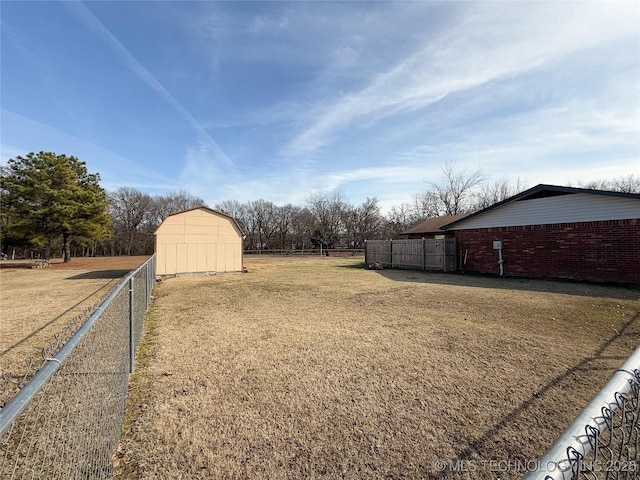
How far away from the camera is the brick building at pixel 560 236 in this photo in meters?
10.5

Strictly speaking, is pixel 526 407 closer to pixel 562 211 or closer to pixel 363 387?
pixel 363 387

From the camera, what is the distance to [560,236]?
11992 mm

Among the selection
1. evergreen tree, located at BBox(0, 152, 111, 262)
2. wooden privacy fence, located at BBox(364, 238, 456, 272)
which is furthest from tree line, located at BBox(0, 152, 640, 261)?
wooden privacy fence, located at BBox(364, 238, 456, 272)

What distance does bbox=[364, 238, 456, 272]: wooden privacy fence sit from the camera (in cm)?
1580

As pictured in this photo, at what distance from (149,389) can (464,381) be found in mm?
3814

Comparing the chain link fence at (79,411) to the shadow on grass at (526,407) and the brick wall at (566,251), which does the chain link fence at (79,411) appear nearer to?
the shadow on grass at (526,407)

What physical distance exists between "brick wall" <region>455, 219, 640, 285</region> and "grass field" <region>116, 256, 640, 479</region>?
13.7 ft

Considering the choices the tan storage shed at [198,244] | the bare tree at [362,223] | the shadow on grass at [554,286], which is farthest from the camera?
the bare tree at [362,223]

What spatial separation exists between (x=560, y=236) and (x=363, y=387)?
40.5 ft

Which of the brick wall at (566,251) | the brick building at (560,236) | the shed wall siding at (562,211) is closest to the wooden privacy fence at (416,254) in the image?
the brick building at (560,236)

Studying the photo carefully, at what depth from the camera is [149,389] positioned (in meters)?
3.68

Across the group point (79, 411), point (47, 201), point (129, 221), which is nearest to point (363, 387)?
point (79, 411)

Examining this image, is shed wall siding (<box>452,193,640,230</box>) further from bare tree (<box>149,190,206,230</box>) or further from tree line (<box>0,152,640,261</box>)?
bare tree (<box>149,190,206,230</box>)

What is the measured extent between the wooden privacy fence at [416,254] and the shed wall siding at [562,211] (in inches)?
79.4
